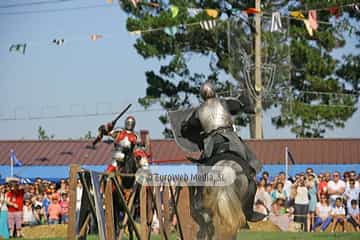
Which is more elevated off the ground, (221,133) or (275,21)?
(275,21)

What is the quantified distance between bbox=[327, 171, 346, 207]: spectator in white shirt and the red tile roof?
7.94 metres

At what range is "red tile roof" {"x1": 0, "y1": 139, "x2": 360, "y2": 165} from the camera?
1097 inches

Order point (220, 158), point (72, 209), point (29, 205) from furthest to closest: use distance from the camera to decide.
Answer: point (29, 205) → point (220, 158) → point (72, 209)

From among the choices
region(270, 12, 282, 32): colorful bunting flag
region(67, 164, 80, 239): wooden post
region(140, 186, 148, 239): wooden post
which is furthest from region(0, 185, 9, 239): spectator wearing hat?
region(270, 12, 282, 32): colorful bunting flag

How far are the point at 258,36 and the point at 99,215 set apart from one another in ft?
77.9

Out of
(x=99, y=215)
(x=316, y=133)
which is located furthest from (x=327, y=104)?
(x=99, y=215)

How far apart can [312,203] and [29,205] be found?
248 inches

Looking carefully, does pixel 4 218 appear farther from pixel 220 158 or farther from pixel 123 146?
pixel 220 158

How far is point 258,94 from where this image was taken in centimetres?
3080

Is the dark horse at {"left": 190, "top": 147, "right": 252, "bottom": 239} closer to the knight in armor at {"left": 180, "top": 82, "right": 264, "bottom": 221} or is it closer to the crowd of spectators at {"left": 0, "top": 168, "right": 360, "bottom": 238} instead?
the knight in armor at {"left": 180, "top": 82, "right": 264, "bottom": 221}

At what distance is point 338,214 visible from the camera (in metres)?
19.0

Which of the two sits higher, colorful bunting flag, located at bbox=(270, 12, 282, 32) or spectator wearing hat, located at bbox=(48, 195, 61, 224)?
colorful bunting flag, located at bbox=(270, 12, 282, 32)

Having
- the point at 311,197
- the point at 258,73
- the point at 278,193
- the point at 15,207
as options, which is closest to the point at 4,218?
the point at 15,207

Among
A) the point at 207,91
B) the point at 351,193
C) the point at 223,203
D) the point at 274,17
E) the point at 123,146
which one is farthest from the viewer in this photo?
the point at 274,17
